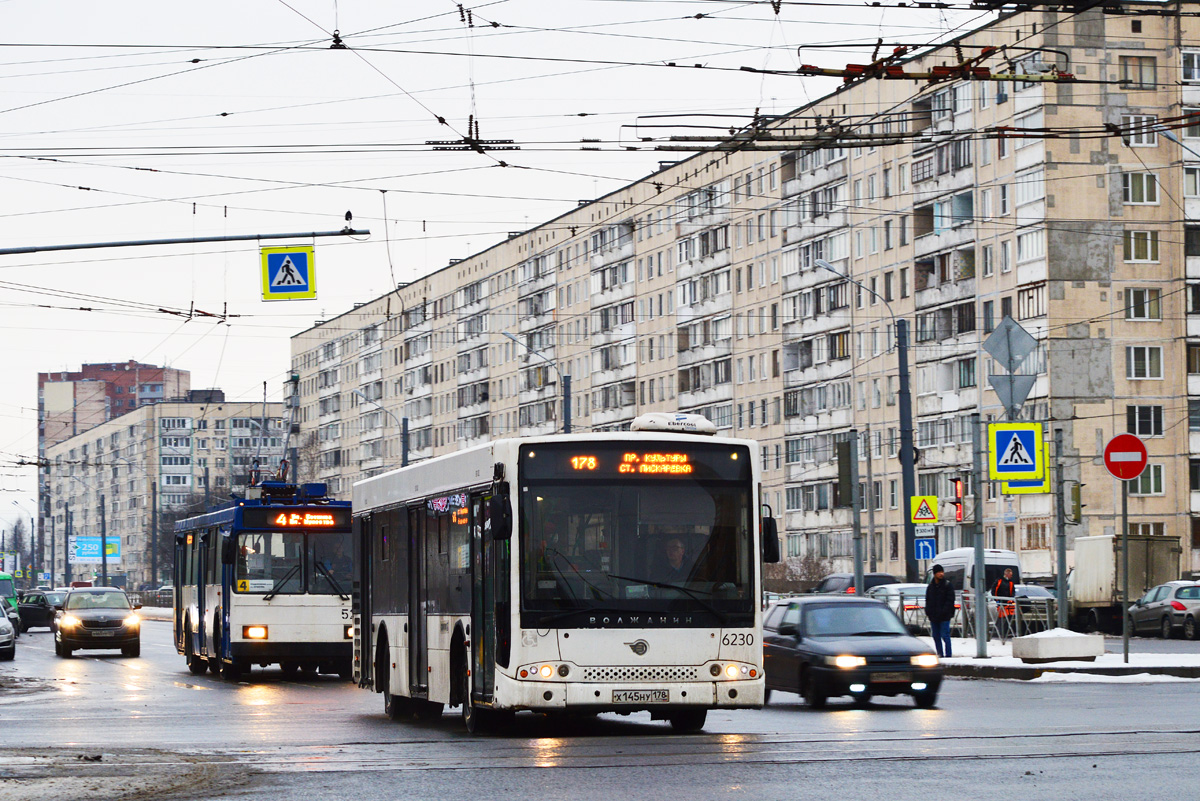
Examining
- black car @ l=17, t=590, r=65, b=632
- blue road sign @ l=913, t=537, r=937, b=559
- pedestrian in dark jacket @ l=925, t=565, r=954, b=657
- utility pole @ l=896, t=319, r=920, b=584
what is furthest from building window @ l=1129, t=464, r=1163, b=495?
pedestrian in dark jacket @ l=925, t=565, r=954, b=657

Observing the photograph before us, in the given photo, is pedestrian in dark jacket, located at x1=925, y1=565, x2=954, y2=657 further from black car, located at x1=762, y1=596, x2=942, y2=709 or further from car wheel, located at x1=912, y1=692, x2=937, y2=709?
car wheel, located at x1=912, y1=692, x2=937, y2=709

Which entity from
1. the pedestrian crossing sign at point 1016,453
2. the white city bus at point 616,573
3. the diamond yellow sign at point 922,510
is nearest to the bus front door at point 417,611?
the white city bus at point 616,573

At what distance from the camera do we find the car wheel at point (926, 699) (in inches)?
881

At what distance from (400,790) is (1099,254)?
6599cm

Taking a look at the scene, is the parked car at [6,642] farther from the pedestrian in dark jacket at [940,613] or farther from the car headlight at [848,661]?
the car headlight at [848,661]

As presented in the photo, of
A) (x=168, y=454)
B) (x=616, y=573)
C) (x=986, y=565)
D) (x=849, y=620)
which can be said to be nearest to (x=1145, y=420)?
(x=986, y=565)

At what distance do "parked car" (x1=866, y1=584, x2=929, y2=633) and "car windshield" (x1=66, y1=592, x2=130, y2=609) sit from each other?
16.9 metres

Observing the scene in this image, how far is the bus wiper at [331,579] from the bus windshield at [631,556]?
14238mm

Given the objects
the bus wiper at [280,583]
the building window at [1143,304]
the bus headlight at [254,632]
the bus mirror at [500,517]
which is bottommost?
the bus headlight at [254,632]

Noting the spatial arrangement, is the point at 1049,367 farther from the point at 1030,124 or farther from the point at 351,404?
the point at 351,404

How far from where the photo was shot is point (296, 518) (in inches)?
1228

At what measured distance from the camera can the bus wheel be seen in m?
18.7

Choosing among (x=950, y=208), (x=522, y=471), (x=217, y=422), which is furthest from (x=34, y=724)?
(x=217, y=422)

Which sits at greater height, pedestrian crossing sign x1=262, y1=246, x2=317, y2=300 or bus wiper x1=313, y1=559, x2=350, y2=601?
pedestrian crossing sign x1=262, y1=246, x2=317, y2=300
